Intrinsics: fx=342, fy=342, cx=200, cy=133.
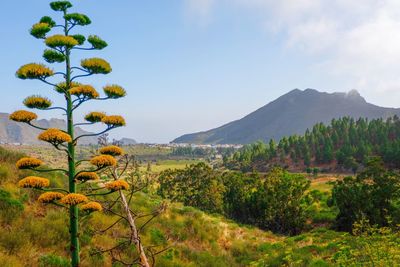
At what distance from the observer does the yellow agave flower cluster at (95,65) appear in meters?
6.77

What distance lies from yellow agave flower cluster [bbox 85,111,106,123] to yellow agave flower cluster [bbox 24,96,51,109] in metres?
0.73

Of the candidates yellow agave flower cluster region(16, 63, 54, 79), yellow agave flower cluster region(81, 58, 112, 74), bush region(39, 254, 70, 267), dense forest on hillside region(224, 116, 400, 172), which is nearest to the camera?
yellow agave flower cluster region(16, 63, 54, 79)

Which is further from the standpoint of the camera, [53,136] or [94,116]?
[94,116]

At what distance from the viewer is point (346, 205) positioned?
114ft

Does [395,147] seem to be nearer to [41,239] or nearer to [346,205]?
[346,205]

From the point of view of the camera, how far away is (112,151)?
632 centimetres

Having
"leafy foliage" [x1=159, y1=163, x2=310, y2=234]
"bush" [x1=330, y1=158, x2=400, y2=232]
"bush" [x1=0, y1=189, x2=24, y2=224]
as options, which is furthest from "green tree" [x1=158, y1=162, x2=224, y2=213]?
"bush" [x1=0, y1=189, x2=24, y2=224]

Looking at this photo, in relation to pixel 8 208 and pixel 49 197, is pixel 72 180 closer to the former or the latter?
pixel 49 197

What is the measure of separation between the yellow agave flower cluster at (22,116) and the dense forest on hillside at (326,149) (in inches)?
4746

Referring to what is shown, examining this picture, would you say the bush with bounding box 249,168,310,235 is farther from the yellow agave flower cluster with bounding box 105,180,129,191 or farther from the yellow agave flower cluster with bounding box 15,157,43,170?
the yellow agave flower cluster with bounding box 15,157,43,170

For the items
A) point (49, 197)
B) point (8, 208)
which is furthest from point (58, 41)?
point (8, 208)

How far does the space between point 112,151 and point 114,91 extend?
1.21m

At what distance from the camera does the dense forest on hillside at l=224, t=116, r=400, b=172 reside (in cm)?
12231

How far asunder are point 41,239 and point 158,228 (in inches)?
295
